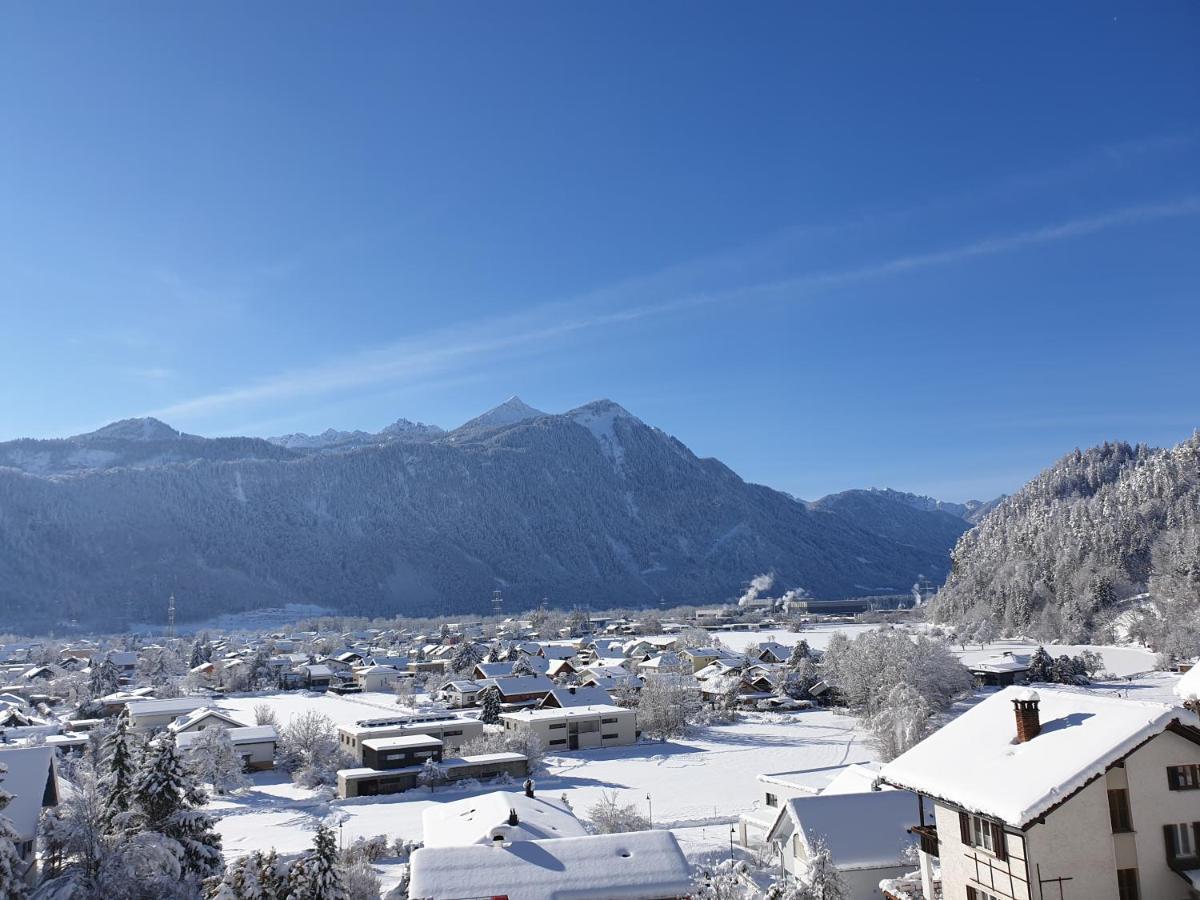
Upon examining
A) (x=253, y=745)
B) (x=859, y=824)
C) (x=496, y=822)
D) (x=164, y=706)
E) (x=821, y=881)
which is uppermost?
(x=496, y=822)

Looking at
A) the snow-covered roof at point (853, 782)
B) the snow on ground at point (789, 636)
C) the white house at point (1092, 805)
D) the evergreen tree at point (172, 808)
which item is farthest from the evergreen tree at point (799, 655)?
the white house at point (1092, 805)

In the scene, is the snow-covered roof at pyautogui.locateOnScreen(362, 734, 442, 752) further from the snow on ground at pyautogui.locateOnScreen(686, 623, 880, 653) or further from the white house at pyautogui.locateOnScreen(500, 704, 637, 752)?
the snow on ground at pyautogui.locateOnScreen(686, 623, 880, 653)

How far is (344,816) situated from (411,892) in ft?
60.8

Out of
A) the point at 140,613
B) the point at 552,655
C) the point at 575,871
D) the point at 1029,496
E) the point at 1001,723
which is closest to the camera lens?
the point at 1001,723

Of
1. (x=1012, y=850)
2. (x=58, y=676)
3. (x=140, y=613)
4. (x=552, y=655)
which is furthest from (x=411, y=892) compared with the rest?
(x=140, y=613)

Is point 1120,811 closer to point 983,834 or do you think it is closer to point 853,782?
point 983,834

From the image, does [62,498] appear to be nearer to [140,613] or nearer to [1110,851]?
[140,613]

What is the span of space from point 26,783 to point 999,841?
20.4m

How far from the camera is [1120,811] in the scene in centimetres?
960

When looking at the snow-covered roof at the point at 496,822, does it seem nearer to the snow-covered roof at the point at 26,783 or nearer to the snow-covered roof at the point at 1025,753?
the snow-covered roof at the point at 26,783

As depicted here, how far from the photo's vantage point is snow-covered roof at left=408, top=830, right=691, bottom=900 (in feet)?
48.1

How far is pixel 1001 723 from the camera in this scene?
36.2ft

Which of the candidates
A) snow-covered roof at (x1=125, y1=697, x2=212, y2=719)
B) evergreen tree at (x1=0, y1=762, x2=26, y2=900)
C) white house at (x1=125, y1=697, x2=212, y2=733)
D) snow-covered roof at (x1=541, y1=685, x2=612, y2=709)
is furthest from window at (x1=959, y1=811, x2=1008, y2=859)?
snow-covered roof at (x1=125, y1=697, x2=212, y2=719)

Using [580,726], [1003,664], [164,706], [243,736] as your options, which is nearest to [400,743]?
[243,736]
